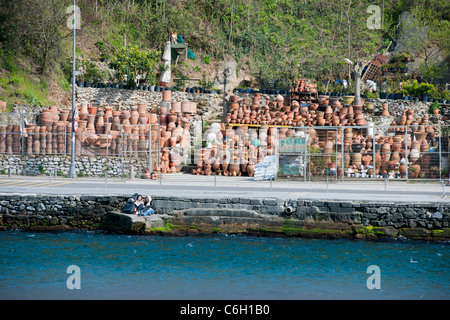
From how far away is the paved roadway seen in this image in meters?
17.7

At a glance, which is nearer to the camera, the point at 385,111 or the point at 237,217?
the point at 237,217

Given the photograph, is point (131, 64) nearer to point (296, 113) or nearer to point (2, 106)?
point (2, 106)

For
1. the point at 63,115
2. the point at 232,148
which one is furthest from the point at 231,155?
the point at 63,115

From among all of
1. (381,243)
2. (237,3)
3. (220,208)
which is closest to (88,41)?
(237,3)

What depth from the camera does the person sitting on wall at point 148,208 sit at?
56.3 feet

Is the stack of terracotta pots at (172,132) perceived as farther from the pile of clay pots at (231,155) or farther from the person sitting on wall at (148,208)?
the person sitting on wall at (148,208)

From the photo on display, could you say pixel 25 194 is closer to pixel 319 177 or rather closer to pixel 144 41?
pixel 319 177

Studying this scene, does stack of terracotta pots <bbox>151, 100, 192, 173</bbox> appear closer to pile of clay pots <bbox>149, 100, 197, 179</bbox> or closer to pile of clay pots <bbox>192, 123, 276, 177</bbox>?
pile of clay pots <bbox>149, 100, 197, 179</bbox>

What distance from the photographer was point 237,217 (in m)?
17.0

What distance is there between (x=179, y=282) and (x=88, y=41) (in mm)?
29532

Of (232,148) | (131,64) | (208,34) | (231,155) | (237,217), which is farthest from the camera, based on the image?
(208,34)

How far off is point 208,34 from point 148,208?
2813cm

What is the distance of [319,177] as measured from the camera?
76.4ft

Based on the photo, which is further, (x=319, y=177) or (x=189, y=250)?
(x=319, y=177)
